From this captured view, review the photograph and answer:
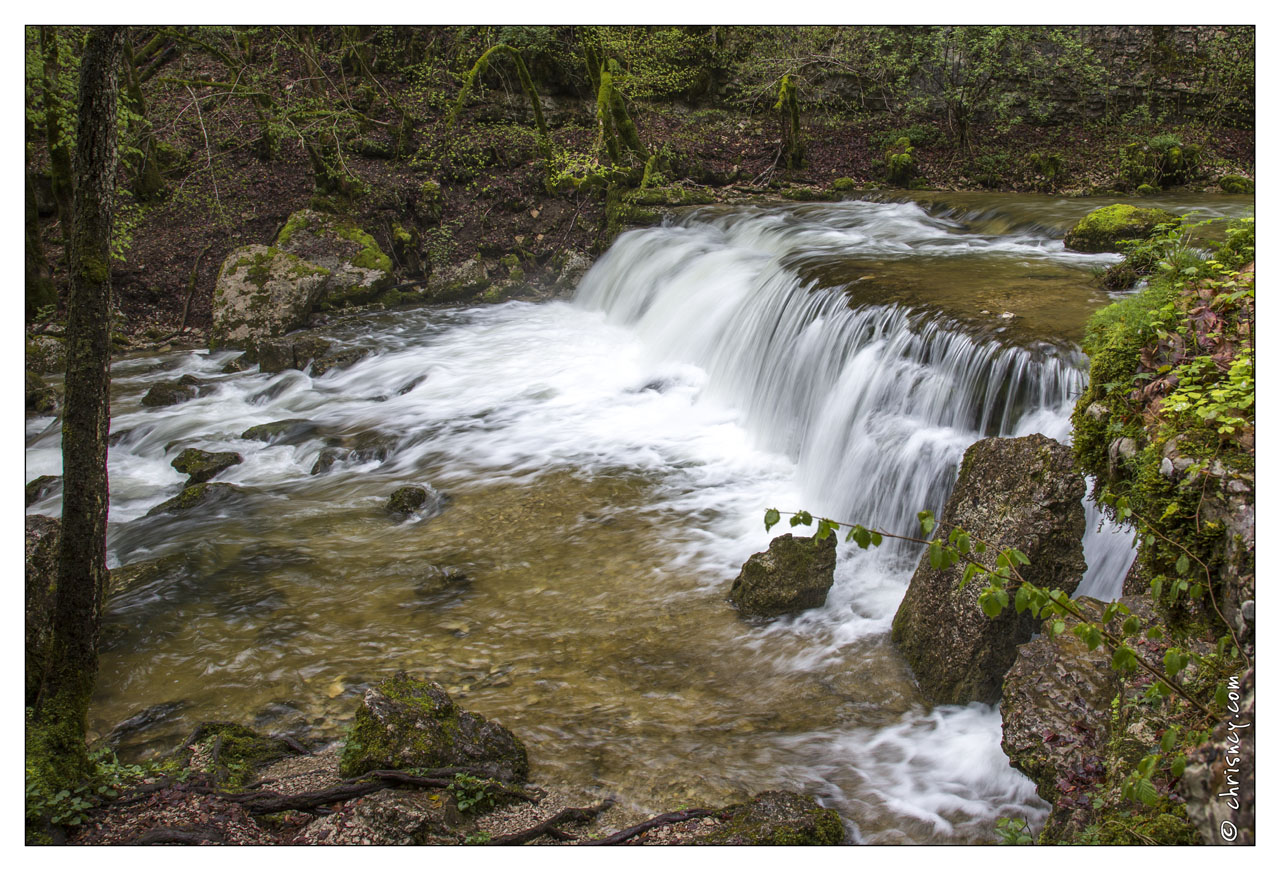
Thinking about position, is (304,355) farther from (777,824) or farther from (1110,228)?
(1110,228)

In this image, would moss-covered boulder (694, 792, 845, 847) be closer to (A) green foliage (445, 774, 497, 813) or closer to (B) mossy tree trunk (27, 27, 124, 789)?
(A) green foliage (445, 774, 497, 813)

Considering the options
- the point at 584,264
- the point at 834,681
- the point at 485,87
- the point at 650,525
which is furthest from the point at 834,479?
the point at 485,87

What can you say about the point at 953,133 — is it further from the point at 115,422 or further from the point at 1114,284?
the point at 115,422

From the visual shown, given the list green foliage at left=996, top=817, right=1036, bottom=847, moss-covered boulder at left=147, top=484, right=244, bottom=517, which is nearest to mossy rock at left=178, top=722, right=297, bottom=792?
green foliage at left=996, top=817, right=1036, bottom=847

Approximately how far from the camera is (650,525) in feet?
22.4

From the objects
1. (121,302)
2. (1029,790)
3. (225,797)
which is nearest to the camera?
(225,797)

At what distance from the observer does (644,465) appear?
812cm

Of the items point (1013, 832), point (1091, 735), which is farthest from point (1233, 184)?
point (1013, 832)

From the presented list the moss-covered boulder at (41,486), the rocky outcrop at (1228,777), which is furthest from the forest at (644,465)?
the moss-covered boulder at (41,486)

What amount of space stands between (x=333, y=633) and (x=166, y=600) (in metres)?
1.45

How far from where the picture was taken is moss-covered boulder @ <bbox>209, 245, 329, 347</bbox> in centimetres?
1278

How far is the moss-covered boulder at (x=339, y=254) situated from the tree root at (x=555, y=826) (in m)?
12.3

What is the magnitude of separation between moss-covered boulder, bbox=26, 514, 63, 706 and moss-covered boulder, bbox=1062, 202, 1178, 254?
10.4 meters

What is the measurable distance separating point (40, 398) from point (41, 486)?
2.73m
